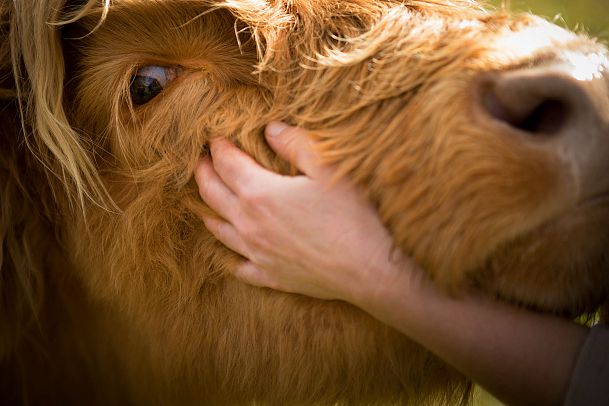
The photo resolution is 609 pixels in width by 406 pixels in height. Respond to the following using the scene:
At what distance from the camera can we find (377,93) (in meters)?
1.69

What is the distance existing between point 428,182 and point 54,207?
1.24 meters

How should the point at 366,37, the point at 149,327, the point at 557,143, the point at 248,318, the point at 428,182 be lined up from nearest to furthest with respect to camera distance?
1. the point at 557,143
2. the point at 428,182
3. the point at 366,37
4. the point at 248,318
5. the point at 149,327

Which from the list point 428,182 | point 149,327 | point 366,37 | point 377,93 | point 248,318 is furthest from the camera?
point 149,327

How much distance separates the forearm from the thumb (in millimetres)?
359

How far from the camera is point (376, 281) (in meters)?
1.61

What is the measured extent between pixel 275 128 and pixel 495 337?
77 centimetres

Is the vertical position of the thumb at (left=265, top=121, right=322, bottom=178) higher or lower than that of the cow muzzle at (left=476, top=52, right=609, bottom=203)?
lower

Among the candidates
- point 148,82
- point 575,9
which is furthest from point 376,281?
point 575,9

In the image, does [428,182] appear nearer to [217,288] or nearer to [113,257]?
[217,288]

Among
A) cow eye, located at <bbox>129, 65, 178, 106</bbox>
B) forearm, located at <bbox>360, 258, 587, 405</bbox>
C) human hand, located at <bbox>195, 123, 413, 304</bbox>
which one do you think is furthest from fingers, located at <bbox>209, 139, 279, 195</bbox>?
forearm, located at <bbox>360, 258, 587, 405</bbox>

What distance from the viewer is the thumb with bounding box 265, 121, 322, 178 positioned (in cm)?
171

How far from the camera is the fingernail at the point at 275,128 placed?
1812 mm

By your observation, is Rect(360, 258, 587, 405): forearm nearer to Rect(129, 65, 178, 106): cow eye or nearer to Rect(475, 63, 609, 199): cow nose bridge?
Rect(475, 63, 609, 199): cow nose bridge

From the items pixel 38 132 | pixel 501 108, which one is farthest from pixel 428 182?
pixel 38 132
